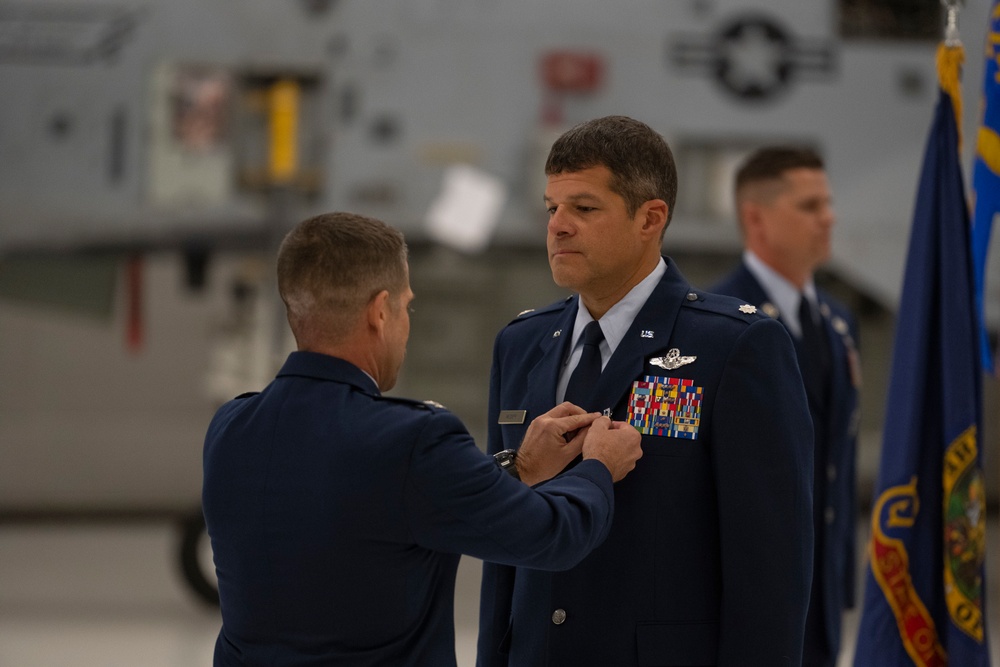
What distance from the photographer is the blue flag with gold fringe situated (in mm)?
2668

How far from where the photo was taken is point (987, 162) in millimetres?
2711

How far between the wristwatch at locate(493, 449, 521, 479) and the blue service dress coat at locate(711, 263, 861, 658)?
1.23m

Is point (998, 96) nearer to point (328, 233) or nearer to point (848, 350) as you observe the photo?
point (848, 350)

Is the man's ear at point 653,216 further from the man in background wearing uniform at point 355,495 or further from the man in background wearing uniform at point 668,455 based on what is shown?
the man in background wearing uniform at point 355,495

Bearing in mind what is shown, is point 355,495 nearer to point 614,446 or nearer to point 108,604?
point 614,446

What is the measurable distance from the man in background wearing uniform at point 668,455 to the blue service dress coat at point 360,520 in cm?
15

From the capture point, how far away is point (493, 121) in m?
7.52

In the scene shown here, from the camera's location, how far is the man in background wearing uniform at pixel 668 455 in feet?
5.29

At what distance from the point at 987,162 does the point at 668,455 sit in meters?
1.53

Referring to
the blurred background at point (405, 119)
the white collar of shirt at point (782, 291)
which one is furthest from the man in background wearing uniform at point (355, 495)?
the blurred background at point (405, 119)

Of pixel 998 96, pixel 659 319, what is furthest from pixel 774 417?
pixel 998 96

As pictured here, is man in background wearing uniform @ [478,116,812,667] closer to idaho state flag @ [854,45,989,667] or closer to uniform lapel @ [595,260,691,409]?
uniform lapel @ [595,260,691,409]

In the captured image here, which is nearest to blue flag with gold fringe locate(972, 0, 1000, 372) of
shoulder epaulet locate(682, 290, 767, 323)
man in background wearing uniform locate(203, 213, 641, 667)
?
shoulder epaulet locate(682, 290, 767, 323)

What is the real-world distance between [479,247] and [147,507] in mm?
3443
